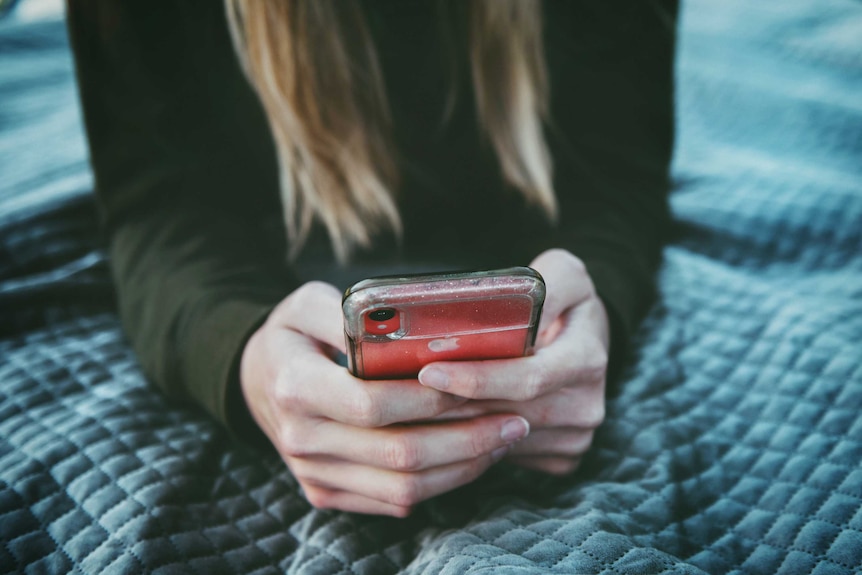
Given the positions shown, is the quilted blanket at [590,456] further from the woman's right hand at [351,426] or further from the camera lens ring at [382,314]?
the camera lens ring at [382,314]

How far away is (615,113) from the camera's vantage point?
77cm

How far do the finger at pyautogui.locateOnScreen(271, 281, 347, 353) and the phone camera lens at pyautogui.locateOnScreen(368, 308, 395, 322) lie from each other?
7 centimetres

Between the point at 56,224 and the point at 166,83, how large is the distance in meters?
0.26

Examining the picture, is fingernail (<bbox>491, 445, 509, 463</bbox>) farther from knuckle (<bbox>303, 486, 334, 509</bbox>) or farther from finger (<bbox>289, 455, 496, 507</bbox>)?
knuckle (<bbox>303, 486, 334, 509</bbox>)

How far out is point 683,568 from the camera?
1.21 feet

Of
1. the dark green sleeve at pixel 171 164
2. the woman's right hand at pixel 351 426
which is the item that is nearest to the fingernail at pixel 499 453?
the woman's right hand at pixel 351 426

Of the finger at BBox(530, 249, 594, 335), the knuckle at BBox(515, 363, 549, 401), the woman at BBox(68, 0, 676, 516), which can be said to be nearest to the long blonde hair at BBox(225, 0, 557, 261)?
the woman at BBox(68, 0, 676, 516)

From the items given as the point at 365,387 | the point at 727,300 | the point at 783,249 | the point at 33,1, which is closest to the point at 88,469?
the point at 365,387

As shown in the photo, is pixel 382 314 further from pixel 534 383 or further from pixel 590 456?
pixel 590 456

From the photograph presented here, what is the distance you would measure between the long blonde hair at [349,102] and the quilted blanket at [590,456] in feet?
0.80

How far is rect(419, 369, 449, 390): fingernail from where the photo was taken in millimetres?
378

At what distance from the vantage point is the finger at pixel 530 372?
0.38 m

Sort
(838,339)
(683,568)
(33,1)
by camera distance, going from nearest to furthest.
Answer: (683,568) → (838,339) → (33,1)

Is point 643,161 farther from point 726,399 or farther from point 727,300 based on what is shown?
point 726,399
